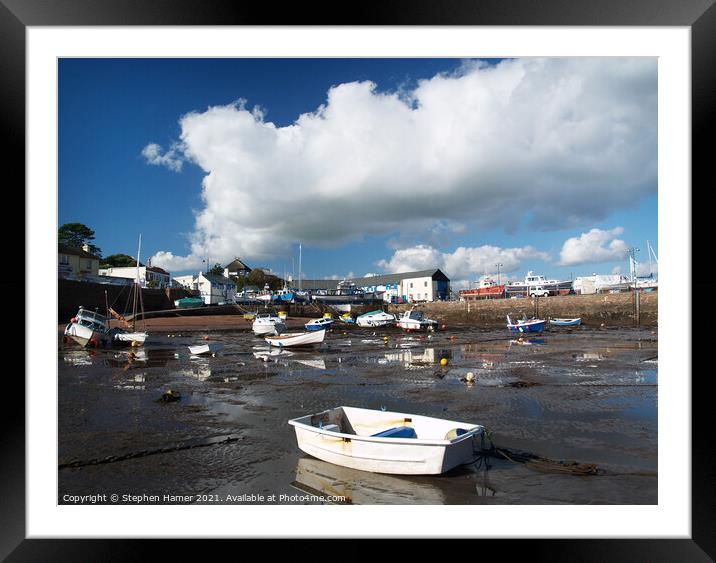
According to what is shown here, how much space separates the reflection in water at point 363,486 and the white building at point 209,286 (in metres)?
42.0

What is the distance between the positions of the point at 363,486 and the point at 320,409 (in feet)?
11.3

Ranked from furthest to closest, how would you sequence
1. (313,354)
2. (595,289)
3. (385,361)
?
(595,289)
(313,354)
(385,361)

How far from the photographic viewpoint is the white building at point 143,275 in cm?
3022

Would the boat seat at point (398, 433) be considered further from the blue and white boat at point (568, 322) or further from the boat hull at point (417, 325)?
the blue and white boat at point (568, 322)

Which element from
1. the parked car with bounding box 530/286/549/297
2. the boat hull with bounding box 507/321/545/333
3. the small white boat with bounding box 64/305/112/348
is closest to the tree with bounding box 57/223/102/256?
the small white boat with bounding box 64/305/112/348

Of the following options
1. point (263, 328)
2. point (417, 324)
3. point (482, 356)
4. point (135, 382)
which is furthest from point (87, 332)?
point (417, 324)

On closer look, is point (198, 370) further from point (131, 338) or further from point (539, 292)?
point (539, 292)

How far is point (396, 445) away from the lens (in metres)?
4.75
